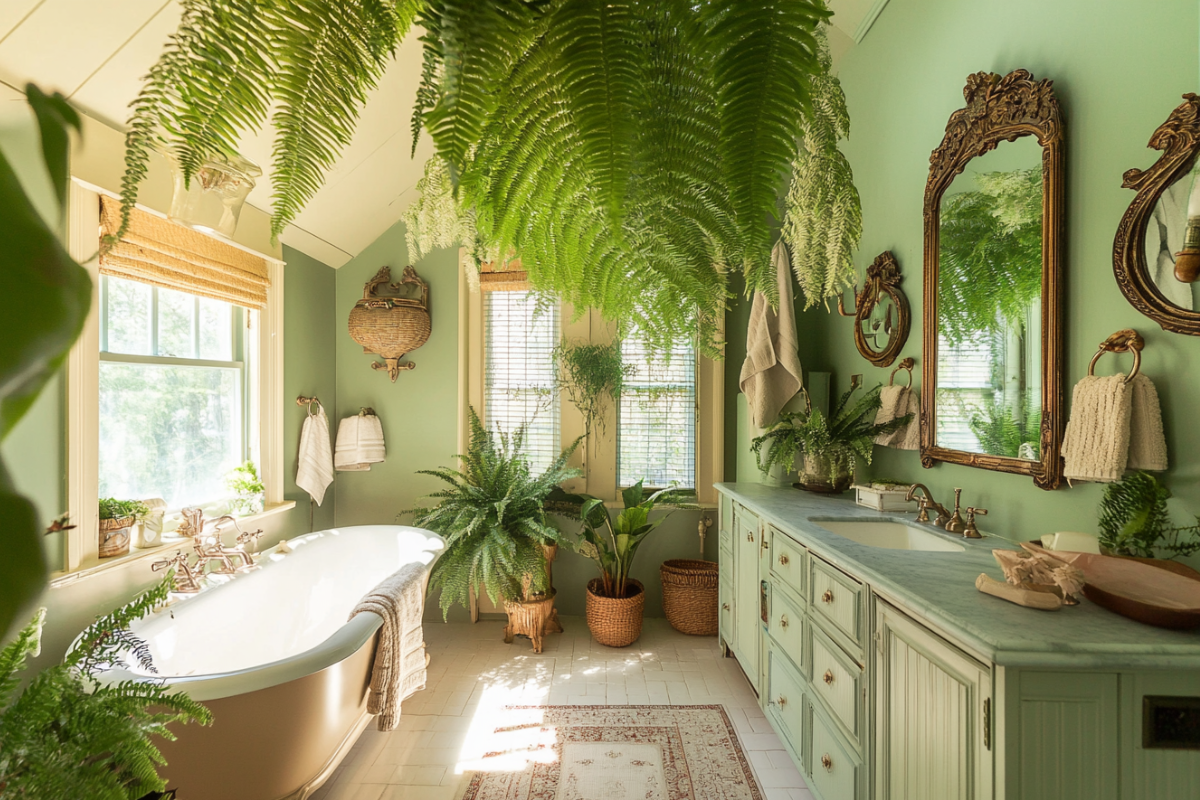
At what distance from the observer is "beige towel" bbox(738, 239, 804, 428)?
7.84 ft

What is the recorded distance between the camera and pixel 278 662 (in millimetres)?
1435

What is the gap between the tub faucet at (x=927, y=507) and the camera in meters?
1.68

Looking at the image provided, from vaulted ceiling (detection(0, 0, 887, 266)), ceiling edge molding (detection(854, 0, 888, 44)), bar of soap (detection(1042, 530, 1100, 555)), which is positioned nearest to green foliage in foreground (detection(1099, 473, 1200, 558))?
bar of soap (detection(1042, 530, 1100, 555))

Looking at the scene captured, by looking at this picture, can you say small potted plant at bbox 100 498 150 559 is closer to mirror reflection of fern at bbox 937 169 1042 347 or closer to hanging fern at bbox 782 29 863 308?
hanging fern at bbox 782 29 863 308

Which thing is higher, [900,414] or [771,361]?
[771,361]

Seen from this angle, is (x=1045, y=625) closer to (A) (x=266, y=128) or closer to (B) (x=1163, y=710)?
(B) (x=1163, y=710)

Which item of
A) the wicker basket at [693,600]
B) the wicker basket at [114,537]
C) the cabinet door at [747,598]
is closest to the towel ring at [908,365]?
the cabinet door at [747,598]

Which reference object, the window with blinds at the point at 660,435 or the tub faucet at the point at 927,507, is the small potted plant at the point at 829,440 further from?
the window with blinds at the point at 660,435

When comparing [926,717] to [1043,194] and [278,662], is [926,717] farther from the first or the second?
[278,662]

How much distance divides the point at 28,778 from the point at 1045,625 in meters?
1.46

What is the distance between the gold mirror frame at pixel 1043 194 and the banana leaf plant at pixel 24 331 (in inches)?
70.7

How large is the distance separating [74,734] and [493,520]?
6.60 ft

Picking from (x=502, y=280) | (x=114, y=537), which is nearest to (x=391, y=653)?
(x=114, y=537)

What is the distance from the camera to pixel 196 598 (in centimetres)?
189
